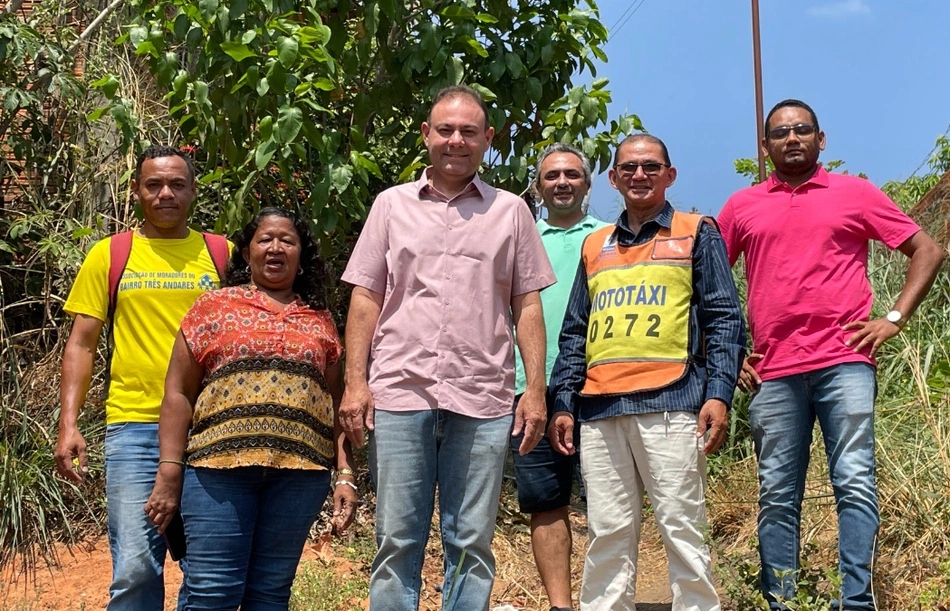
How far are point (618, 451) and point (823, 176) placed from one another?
1.34 meters

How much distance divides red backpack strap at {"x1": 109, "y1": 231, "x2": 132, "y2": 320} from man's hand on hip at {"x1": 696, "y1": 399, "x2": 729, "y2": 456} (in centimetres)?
205

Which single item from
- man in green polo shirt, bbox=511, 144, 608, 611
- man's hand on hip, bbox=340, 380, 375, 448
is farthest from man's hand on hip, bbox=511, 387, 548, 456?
man in green polo shirt, bbox=511, 144, 608, 611

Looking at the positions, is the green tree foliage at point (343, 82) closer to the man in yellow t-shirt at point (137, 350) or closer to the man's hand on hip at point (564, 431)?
the man in yellow t-shirt at point (137, 350)

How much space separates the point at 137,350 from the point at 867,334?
2569 millimetres

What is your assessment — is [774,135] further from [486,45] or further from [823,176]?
[486,45]

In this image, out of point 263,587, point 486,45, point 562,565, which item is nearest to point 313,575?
point 562,565

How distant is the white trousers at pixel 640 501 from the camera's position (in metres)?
3.59

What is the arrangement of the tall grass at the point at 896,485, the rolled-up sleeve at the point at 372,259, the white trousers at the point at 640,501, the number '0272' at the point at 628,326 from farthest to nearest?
1. the tall grass at the point at 896,485
2. the number '0272' at the point at 628,326
3. the white trousers at the point at 640,501
4. the rolled-up sleeve at the point at 372,259

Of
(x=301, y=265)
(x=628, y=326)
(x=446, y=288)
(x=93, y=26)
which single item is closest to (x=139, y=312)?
(x=301, y=265)

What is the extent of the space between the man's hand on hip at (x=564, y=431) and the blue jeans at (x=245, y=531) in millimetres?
833

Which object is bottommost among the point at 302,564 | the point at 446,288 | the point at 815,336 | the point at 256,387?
the point at 302,564

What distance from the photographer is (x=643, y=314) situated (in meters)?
3.72

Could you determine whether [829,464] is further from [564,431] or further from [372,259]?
[372,259]

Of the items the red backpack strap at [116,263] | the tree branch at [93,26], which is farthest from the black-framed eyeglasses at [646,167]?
the tree branch at [93,26]
